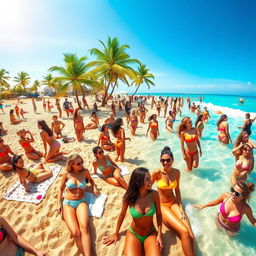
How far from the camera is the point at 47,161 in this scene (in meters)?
4.94

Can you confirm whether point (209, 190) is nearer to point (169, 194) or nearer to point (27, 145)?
point (169, 194)

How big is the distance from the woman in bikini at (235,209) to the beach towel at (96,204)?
2.43 metres

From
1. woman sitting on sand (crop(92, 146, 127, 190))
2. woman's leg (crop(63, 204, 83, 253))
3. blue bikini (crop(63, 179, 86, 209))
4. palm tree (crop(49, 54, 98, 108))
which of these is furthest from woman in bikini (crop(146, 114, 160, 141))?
palm tree (crop(49, 54, 98, 108))

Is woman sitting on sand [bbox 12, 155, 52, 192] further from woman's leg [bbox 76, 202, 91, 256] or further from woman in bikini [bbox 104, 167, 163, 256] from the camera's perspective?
woman in bikini [bbox 104, 167, 163, 256]

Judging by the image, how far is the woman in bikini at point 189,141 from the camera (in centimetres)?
448

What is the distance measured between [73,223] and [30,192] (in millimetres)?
1845

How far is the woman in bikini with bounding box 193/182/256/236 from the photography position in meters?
2.30

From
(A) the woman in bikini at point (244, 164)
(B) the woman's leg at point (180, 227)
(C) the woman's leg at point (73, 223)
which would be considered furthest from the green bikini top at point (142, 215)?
(A) the woman in bikini at point (244, 164)

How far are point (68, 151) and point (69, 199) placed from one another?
3398 mm

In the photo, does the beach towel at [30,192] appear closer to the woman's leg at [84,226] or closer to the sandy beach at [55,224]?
the sandy beach at [55,224]

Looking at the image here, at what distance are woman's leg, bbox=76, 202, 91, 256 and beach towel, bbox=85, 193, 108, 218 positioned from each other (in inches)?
13.1

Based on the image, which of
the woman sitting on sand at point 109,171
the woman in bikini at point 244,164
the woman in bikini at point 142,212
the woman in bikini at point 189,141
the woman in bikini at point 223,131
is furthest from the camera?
the woman in bikini at point 223,131

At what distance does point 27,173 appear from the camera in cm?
360

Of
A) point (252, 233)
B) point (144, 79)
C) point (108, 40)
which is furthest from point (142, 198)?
point (144, 79)
